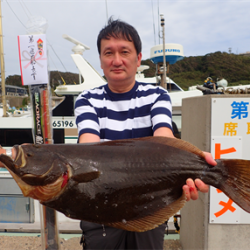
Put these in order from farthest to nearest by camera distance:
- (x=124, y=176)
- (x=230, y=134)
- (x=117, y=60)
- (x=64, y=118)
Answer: (x=64, y=118) → (x=230, y=134) → (x=117, y=60) → (x=124, y=176)

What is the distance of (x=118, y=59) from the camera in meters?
1.96

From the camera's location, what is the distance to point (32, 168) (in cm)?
139

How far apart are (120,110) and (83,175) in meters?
0.81

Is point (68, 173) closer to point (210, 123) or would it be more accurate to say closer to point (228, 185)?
point (228, 185)

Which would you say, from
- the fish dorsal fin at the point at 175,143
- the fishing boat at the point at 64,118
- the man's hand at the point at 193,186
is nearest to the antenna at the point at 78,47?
the fishing boat at the point at 64,118

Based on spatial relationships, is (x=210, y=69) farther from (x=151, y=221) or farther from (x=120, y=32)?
(x=151, y=221)

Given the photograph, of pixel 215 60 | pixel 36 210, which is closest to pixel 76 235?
pixel 36 210

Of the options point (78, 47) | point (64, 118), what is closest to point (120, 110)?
point (64, 118)

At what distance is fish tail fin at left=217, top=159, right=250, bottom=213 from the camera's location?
1.60 meters

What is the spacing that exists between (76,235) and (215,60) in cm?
7223

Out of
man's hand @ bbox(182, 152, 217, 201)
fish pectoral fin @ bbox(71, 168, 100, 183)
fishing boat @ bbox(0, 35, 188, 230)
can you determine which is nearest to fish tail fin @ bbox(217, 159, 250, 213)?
man's hand @ bbox(182, 152, 217, 201)

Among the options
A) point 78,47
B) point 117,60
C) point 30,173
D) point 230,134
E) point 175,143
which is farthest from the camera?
point 78,47

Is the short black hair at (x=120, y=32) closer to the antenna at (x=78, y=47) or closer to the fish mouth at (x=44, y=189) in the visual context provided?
the fish mouth at (x=44, y=189)

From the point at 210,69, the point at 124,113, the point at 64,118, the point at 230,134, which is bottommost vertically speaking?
the point at 64,118
